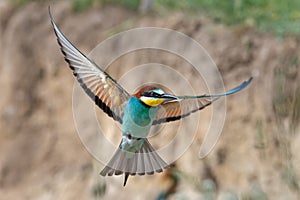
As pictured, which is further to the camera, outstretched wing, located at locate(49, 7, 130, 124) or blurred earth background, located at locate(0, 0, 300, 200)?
blurred earth background, located at locate(0, 0, 300, 200)

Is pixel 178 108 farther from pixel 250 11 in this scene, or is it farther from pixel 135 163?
pixel 250 11

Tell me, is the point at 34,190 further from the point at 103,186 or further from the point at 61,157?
the point at 103,186

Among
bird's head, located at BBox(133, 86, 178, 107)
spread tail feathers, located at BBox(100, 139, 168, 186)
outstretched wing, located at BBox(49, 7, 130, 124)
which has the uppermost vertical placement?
outstretched wing, located at BBox(49, 7, 130, 124)

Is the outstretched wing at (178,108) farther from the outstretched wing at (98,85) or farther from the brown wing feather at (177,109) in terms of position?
the outstretched wing at (98,85)

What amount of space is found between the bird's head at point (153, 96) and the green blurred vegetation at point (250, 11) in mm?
1840

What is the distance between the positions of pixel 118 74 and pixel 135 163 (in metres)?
2.39

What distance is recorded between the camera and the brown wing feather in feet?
7.61

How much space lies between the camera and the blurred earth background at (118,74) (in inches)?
148

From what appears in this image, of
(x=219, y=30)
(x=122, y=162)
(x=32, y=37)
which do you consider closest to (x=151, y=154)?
(x=122, y=162)

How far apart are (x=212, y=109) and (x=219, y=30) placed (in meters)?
0.49

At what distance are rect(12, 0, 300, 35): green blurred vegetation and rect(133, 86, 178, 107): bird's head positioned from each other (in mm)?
Result: 1840

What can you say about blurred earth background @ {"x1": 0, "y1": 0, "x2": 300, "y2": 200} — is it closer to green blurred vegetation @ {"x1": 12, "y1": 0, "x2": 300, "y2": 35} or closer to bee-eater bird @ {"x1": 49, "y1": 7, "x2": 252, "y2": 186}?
green blurred vegetation @ {"x1": 12, "y1": 0, "x2": 300, "y2": 35}

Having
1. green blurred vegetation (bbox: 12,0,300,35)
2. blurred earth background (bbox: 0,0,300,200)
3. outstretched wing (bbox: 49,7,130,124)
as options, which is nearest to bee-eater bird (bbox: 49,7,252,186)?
outstretched wing (bbox: 49,7,130,124)

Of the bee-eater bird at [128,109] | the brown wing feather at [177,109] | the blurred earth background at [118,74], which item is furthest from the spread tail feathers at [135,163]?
the blurred earth background at [118,74]
